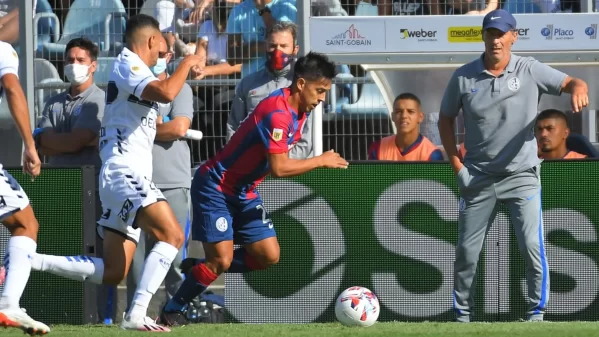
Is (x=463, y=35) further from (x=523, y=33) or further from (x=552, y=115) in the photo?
(x=552, y=115)

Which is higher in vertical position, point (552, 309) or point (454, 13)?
point (454, 13)

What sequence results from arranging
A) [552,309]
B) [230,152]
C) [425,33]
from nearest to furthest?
[230,152]
[552,309]
[425,33]

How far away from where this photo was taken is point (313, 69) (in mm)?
8445

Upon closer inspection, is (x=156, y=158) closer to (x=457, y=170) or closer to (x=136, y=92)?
(x=136, y=92)

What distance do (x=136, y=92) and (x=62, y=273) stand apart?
1368 millimetres

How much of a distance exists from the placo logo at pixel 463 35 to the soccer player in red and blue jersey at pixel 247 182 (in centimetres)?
257

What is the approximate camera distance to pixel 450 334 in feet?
25.3

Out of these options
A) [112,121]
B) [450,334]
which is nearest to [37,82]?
[112,121]

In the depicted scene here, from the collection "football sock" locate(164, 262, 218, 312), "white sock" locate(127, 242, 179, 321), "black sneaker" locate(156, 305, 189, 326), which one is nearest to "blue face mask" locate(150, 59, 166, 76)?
"football sock" locate(164, 262, 218, 312)

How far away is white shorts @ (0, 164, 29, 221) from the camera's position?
718 centimetres

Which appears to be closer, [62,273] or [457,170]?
[62,273]

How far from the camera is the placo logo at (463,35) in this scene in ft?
35.4

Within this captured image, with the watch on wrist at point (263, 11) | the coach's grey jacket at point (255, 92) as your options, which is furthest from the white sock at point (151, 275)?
the watch on wrist at point (263, 11)

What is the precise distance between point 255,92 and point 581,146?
3.06 metres
